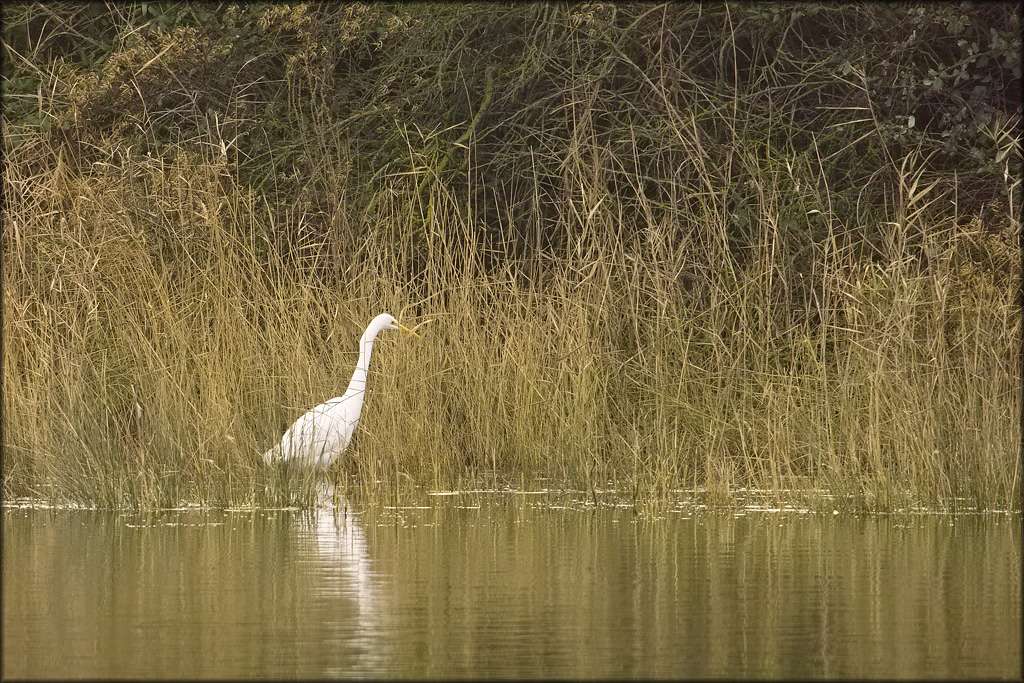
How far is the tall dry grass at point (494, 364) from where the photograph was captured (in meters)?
9.73

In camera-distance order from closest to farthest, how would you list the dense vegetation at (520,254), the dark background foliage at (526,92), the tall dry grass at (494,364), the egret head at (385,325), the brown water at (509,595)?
the brown water at (509,595) → the tall dry grass at (494,364) → the dense vegetation at (520,254) → the egret head at (385,325) → the dark background foliage at (526,92)

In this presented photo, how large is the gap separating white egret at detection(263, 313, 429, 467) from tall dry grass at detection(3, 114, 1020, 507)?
15 cm

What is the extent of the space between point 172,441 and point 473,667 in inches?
193

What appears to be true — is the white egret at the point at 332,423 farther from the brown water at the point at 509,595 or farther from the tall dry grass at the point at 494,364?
the brown water at the point at 509,595

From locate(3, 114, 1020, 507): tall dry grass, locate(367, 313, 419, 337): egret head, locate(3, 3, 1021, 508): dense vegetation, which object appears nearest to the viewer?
locate(3, 114, 1020, 507): tall dry grass

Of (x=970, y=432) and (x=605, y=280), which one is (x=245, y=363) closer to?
(x=605, y=280)

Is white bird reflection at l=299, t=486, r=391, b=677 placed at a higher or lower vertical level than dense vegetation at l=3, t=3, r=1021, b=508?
lower

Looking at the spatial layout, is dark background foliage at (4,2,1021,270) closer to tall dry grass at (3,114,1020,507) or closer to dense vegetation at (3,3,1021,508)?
dense vegetation at (3,3,1021,508)

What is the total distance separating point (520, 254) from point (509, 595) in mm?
8403

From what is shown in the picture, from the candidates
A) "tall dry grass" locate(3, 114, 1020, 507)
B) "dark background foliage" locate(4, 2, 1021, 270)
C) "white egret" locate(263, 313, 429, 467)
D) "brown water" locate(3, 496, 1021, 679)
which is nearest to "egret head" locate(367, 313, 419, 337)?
"white egret" locate(263, 313, 429, 467)

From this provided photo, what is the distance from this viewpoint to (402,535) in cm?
852

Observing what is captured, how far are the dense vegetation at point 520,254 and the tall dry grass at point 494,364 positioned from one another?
1.1 inches

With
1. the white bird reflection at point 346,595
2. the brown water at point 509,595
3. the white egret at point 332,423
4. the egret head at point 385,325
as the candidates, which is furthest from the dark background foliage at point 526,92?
the white bird reflection at point 346,595

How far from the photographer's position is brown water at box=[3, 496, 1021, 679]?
5.34 m
